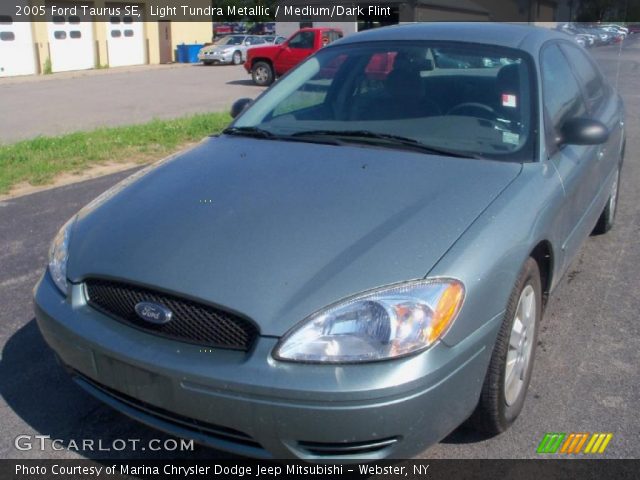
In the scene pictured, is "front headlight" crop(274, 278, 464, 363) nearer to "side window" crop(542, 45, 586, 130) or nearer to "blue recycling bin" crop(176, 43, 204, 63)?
"side window" crop(542, 45, 586, 130)

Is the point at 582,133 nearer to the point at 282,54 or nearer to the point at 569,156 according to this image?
the point at 569,156

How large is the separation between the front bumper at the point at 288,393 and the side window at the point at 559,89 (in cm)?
155

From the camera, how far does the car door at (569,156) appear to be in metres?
3.36

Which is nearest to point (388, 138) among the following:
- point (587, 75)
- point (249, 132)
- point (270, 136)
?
point (270, 136)

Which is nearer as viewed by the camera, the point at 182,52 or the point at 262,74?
the point at 262,74

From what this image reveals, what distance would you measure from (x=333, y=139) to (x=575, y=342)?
1679mm

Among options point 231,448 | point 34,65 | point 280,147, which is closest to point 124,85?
point 34,65

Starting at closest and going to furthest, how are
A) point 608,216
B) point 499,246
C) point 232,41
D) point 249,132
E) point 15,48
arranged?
point 499,246 → point 249,132 → point 608,216 → point 15,48 → point 232,41

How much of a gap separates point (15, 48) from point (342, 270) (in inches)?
1030

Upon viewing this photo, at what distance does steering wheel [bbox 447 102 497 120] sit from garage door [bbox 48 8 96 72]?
85.7ft

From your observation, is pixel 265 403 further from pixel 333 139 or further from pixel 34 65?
pixel 34 65

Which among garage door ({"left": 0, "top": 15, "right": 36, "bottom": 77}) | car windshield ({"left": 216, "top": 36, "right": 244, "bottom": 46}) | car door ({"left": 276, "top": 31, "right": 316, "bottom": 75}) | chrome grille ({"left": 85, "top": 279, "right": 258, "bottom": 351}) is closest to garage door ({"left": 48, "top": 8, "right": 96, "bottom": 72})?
garage door ({"left": 0, "top": 15, "right": 36, "bottom": 77})

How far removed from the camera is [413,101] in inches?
143

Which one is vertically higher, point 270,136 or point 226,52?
point 270,136
